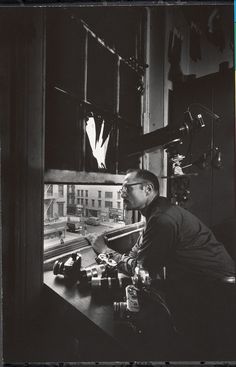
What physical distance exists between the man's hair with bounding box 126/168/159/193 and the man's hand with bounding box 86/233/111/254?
0.46 meters

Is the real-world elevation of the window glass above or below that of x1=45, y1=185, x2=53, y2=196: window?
below

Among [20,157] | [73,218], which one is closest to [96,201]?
[73,218]

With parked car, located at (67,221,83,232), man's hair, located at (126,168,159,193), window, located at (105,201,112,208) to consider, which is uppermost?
man's hair, located at (126,168,159,193)

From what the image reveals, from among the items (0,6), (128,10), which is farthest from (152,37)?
(0,6)

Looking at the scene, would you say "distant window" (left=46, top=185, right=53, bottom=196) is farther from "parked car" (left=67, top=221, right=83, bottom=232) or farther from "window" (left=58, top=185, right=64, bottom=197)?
"parked car" (left=67, top=221, right=83, bottom=232)

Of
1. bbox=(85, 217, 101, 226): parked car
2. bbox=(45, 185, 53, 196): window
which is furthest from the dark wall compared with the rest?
bbox=(85, 217, 101, 226): parked car

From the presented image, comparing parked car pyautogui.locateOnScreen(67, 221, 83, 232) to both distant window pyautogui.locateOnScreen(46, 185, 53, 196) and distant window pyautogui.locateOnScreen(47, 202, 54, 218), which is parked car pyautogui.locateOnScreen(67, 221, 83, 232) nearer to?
distant window pyautogui.locateOnScreen(47, 202, 54, 218)

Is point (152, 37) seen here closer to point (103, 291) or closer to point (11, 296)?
point (103, 291)

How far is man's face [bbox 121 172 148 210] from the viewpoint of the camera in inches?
69.6

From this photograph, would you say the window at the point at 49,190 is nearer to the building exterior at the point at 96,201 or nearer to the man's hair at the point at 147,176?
the building exterior at the point at 96,201

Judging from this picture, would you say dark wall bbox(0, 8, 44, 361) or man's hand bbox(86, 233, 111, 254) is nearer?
dark wall bbox(0, 8, 44, 361)

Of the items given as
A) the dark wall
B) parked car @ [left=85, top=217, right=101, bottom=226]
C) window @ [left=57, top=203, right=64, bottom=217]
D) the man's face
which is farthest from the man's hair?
the dark wall

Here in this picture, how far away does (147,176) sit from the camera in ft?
5.80

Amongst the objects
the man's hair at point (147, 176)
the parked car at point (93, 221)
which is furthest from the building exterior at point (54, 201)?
the man's hair at point (147, 176)
